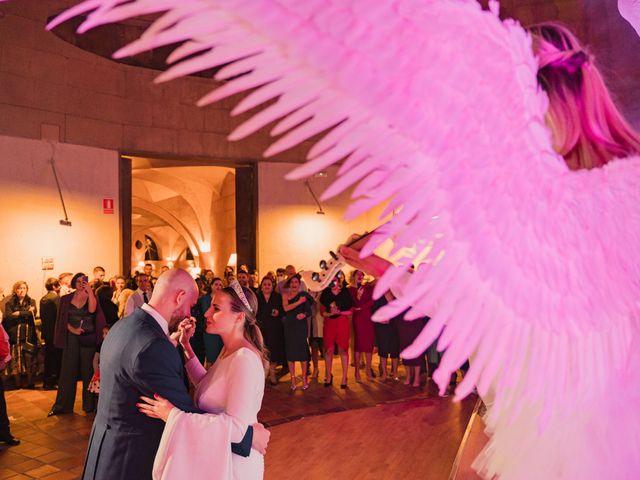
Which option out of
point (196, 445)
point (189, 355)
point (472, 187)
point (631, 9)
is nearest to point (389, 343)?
point (189, 355)

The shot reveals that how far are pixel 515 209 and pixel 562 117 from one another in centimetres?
32

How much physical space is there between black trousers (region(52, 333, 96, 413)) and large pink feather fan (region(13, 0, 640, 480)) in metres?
6.25

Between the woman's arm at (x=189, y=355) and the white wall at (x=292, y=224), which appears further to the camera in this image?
the white wall at (x=292, y=224)

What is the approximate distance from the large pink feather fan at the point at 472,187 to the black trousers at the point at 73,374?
625cm

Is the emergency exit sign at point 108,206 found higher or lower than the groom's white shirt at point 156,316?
higher

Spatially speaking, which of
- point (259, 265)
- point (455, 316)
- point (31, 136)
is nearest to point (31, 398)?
point (31, 136)

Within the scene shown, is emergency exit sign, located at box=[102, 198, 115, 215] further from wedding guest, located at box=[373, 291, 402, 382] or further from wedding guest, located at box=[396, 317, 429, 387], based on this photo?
wedding guest, located at box=[396, 317, 429, 387]

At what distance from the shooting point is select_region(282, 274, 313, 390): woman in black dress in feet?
24.5

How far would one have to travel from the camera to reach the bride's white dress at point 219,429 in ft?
5.86

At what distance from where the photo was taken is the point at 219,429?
72.3 inches

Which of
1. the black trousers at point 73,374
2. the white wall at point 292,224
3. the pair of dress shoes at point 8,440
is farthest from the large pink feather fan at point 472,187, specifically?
the white wall at point 292,224

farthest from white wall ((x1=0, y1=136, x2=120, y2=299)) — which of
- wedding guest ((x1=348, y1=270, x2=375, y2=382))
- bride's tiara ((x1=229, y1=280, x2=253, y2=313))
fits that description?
bride's tiara ((x1=229, y1=280, x2=253, y2=313))

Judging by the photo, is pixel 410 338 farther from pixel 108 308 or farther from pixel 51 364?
pixel 51 364

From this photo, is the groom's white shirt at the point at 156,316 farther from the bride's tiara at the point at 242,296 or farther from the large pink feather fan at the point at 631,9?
the large pink feather fan at the point at 631,9
